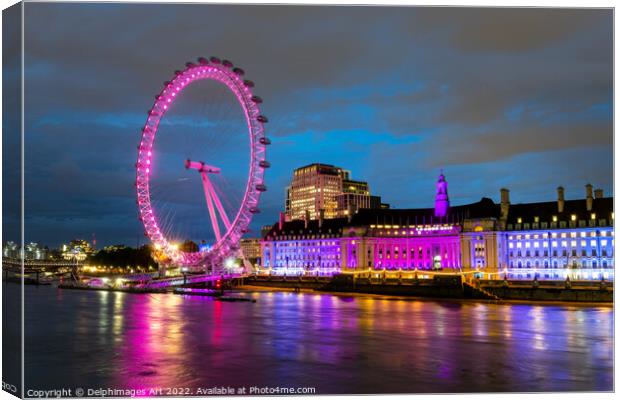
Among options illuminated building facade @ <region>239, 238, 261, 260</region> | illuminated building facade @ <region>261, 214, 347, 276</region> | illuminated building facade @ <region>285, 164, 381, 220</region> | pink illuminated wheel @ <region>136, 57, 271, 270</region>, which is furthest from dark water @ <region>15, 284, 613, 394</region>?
illuminated building facade @ <region>239, 238, 261, 260</region>

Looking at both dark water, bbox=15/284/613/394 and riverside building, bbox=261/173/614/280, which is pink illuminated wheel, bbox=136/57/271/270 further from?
riverside building, bbox=261/173/614/280

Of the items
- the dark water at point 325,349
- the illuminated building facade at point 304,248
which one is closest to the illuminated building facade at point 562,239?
the illuminated building facade at point 304,248

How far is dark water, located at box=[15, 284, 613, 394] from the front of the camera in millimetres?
21516

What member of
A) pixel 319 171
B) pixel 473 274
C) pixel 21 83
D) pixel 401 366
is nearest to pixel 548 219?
pixel 473 274

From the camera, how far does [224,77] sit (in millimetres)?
51156

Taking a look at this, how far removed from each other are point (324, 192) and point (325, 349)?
139 metres

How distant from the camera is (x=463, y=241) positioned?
299 ft

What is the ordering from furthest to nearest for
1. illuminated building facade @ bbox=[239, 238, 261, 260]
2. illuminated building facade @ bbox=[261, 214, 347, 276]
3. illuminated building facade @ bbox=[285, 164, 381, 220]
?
1. illuminated building facade @ bbox=[239, 238, 261, 260]
2. illuminated building facade @ bbox=[285, 164, 381, 220]
3. illuminated building facade @ bbox=[261, 214, 347, 276]

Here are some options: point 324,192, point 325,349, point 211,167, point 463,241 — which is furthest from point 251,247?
point 325,349

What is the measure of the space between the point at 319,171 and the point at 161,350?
143626mm

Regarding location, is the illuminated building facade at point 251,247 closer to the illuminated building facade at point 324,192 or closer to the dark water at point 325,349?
the illuminated building facade at point 324,192

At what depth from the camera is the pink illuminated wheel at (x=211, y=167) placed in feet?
168

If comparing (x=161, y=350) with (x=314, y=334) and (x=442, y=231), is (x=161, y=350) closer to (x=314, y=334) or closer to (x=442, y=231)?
(x=314, y=334)

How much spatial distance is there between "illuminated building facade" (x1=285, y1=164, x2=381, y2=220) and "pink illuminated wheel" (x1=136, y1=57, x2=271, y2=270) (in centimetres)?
10063
